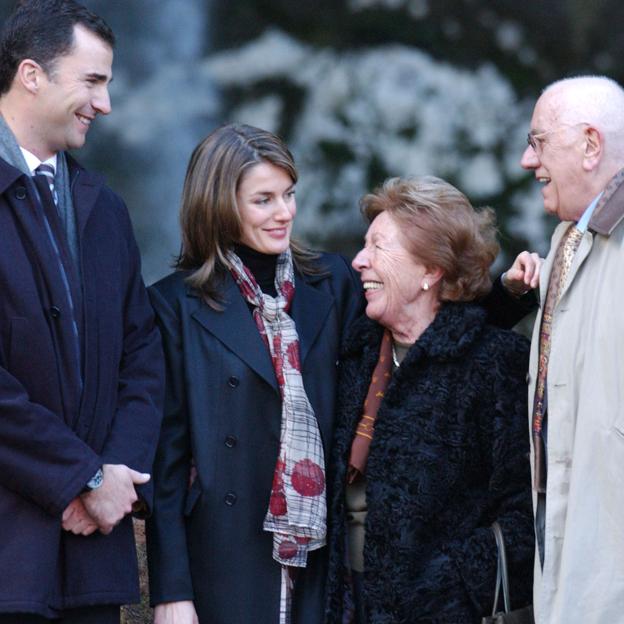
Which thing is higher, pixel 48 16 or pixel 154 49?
pixel 154 49

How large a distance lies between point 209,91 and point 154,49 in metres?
0.26

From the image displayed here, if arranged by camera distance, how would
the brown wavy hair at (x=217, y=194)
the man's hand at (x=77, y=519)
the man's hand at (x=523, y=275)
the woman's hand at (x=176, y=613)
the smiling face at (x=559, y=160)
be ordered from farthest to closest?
the brown wavy hair at (x=217, y=194) → the man's hand at (x=523, y=275) → the woman's hand at (x=176, y=613) → the smiling face at (x=559, y=160) → the man's hand at (x=77, y=519)

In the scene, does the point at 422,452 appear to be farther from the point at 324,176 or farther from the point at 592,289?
the point at 324,176

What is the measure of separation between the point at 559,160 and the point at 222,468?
3.66ft

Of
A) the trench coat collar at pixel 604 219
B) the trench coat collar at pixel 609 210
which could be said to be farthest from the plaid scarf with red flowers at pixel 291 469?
the trench coat collar at pixel 609 210

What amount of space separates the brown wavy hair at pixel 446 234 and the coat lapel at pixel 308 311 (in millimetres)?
311

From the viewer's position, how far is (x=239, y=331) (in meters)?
3.41

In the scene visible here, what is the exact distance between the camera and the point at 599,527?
9.53 feet

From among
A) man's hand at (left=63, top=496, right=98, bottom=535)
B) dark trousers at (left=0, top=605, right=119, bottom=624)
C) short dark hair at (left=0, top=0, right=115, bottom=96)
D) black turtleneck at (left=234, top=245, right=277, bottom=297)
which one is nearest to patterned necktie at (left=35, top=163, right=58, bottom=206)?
short dark hair at (left=0, top=0, right=115, bottom=96)

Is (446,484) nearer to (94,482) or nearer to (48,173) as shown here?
(94,482)

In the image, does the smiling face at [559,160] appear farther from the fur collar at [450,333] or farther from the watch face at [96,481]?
the watch face at [96,481]

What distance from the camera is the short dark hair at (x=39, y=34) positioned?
313 cm

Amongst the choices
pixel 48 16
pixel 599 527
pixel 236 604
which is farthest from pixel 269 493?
pixel 48 16

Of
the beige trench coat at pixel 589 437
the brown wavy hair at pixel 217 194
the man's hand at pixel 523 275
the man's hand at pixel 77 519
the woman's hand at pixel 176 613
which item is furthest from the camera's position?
the brown wavy hair at pixel 217 194
